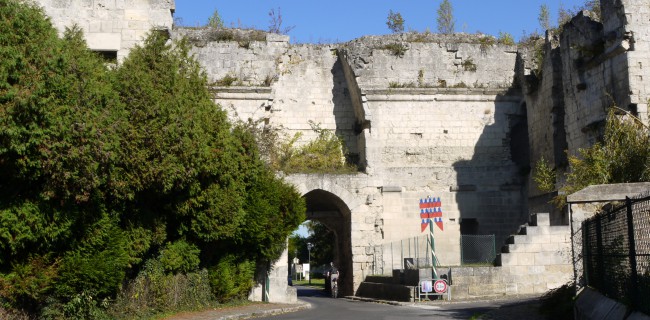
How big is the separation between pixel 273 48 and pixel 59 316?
14470 mm

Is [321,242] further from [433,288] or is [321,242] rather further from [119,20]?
[119,20]

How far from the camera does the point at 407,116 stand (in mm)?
25719

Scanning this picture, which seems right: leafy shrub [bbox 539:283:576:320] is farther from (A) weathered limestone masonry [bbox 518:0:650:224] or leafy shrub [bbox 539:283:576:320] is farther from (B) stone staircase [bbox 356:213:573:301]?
(A) weathered limestone masonry [bbox 518:0:650:224]

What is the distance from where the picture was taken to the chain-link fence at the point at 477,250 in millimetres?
22359

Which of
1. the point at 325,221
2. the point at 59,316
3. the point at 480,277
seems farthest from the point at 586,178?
the point at 325,221

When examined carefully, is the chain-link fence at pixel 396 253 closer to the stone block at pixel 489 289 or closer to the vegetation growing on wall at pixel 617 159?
the stone block at pixel 489 289

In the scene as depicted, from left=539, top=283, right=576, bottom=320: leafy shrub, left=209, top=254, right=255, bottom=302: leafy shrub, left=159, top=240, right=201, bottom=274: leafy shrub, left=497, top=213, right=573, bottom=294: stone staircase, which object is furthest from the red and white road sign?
left=159, top=240, right=201, bottom=274: leafy shrub

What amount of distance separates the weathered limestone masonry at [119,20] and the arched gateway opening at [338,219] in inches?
316

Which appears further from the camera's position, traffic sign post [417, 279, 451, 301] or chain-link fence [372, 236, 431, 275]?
chain-link fence [372, 236, 431, 275]

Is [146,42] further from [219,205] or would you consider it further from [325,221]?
[325,221]

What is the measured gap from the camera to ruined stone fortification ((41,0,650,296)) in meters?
24.7

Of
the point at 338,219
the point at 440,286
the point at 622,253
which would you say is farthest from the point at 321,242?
the point at 622,253

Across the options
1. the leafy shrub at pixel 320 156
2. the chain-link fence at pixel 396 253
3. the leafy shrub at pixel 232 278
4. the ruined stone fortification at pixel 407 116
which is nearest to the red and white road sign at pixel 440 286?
the leafy shrub at pixel 232 278

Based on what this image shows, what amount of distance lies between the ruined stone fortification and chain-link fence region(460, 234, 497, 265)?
5.89 feet
